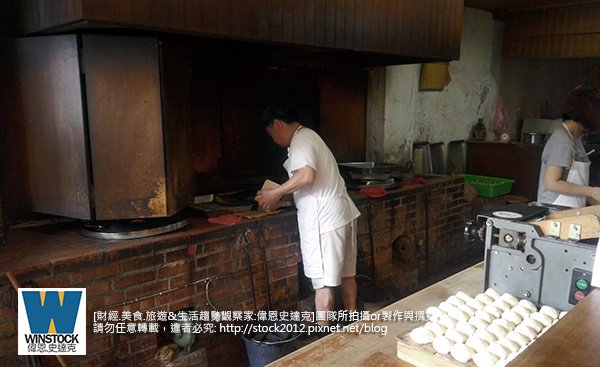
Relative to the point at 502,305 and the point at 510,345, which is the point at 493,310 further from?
the point at 510,345

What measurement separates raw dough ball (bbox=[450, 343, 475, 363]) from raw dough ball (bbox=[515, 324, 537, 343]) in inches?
8.2

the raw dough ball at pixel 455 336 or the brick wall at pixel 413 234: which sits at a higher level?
the raw dough ball at pixel 455 336

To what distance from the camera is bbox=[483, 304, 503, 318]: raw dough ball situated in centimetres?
152

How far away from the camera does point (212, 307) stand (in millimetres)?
2729

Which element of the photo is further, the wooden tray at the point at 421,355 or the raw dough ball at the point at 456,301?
the raw dough ball at the point at 456,301

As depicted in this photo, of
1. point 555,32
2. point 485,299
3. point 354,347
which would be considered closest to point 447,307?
point 485,299

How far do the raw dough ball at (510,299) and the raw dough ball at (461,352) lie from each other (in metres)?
0.41

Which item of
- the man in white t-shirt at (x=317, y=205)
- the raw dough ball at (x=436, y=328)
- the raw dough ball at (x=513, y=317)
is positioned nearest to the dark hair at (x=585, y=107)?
the man in white t-shirt at (x=317, y=205)

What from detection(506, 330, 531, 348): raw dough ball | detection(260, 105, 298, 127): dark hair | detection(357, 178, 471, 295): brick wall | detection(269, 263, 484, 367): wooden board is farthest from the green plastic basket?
detection(506, 330, 531, 348): raw dough ball

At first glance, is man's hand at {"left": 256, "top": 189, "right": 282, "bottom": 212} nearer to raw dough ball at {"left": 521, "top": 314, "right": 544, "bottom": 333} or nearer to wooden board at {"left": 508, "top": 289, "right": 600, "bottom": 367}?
raw dough ball at {"left": 521, "top": 314, "right": 544, "bottom": 333}

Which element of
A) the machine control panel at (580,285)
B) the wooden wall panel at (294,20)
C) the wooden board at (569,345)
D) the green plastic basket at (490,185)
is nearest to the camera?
the wooden board at (569,345)

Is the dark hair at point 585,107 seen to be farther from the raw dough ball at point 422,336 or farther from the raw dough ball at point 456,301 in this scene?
the raw dough ball at point 422,336

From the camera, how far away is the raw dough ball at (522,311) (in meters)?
1.50

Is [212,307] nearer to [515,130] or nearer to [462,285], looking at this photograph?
[462,285]
